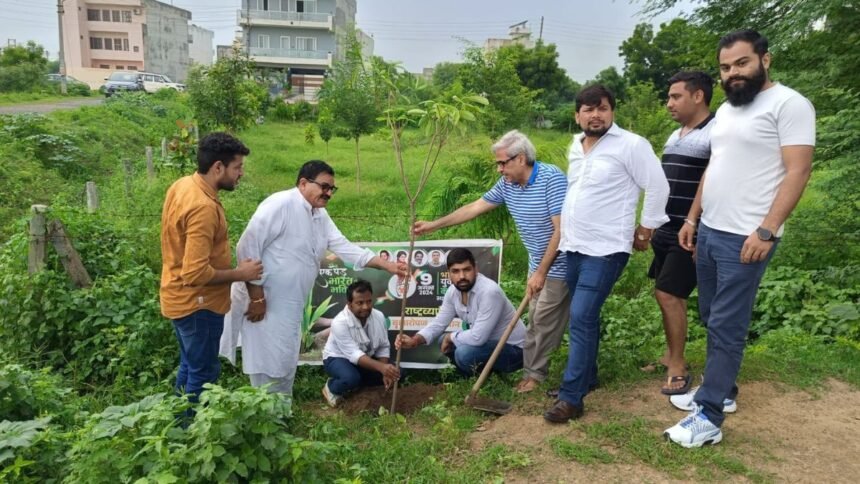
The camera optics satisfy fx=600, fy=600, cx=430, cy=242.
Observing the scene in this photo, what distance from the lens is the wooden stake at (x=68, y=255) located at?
14.4ft

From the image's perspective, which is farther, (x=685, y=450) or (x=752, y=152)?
(x=685, y=450)

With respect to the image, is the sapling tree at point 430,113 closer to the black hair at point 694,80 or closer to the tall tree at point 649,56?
the black hair at point 694,80

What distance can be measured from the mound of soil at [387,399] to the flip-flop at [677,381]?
1472 millimetres

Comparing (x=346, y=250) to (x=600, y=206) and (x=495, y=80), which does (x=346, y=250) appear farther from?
(x=495, y=80)

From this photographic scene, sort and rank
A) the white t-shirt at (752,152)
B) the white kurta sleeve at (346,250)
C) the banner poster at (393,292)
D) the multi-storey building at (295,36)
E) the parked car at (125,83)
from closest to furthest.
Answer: the white t-shirt at (752,152) → the white kurta sleeve at (346,250) → the banner poster at (393,292) → the parked car at (125,83) → the multi-storey building at (295,36)

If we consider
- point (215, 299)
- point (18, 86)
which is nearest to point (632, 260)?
point (215, 299)

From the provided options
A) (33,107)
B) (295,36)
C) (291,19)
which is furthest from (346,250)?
(295,36)

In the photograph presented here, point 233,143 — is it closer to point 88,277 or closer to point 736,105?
point 88,277

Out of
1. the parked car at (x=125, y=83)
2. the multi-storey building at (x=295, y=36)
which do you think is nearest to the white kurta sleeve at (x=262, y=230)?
the parked car at (x=125, y=83)

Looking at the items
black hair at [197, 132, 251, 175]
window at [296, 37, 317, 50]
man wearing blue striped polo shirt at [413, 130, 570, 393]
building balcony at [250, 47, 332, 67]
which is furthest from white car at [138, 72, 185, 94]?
man wearing blue striped polo shirt at [413, 130, 570, 393]

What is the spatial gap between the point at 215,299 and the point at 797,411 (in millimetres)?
3365

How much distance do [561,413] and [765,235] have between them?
4.52ft

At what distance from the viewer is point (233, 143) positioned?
3.19 metres

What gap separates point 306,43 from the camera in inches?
1777
